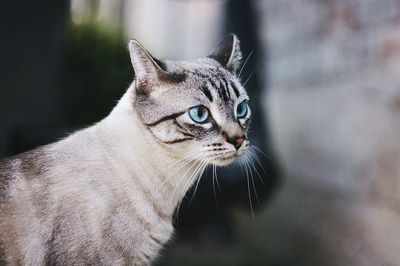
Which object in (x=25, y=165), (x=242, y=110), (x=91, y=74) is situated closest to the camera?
(x=25, y=165)

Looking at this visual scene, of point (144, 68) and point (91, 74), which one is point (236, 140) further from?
point (91, 74)

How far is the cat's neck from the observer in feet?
7.29

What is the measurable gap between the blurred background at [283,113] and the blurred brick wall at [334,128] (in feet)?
0.03

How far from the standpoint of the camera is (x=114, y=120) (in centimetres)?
231

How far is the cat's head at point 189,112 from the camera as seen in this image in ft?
7.34

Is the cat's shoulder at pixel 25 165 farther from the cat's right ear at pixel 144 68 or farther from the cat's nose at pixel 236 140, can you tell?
the cat's nose at pixel 236 140

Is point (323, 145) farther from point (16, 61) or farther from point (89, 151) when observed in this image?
point (89, 151)

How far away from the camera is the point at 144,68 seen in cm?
221

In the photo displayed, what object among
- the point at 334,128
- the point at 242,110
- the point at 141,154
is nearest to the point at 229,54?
the point at 242,110

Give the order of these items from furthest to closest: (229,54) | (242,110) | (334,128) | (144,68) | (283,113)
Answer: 1. (283,113)
2. (334,128)
3. (229,54)
4. (242,110)
5. (144,68)

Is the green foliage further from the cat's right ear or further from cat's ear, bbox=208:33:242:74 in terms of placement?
the cat's right ear

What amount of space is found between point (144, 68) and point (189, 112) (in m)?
0.23

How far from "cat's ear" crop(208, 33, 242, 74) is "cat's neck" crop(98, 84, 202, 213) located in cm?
41

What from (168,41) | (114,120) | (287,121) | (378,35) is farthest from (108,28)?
(168,41)
